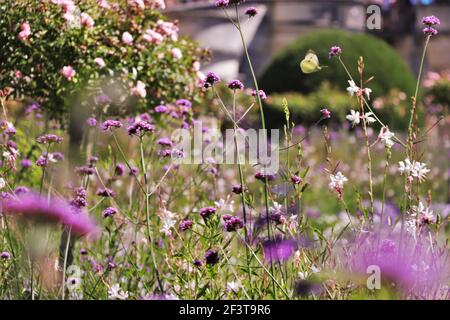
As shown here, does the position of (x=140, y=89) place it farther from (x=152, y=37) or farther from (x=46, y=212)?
(x=46, y=212)

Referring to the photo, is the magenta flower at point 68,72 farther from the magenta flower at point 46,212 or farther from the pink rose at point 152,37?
the magenta flower at point 46,212

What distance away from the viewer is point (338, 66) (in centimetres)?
1373

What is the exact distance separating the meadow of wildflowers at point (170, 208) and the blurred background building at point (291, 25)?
1210cm

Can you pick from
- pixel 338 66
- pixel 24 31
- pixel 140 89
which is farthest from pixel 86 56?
pixel 338 66

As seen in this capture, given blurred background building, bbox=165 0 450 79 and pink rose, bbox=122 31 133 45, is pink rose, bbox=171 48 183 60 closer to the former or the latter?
pink rose, bbox=122 31 133 45

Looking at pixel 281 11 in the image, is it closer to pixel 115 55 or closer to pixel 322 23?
pixel 322 23

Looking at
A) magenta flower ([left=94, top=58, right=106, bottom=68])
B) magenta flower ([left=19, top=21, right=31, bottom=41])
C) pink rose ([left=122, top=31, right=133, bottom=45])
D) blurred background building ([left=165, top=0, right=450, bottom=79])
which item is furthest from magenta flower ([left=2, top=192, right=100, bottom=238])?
blurred background building ([left=165, top=0, right=450, bottom=79])

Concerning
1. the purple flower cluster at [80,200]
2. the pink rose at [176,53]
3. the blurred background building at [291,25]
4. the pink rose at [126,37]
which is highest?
the blurred background building at [291,25]

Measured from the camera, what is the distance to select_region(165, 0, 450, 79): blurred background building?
63.5 ft

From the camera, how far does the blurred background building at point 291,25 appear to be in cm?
1934

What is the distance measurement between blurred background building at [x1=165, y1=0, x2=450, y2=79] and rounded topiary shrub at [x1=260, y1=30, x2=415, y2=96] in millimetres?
2700

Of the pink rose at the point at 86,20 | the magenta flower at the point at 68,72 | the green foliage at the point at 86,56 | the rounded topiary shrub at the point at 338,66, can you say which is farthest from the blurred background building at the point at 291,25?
the magenta flower at the point at 68,72

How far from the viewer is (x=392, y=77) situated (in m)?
13.7
